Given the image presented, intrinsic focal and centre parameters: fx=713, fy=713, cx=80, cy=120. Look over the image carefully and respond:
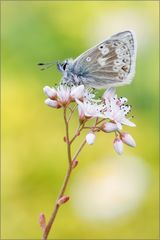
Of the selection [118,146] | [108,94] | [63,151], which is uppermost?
[108,94]

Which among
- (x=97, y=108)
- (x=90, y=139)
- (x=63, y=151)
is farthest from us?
(x=63, y=151)

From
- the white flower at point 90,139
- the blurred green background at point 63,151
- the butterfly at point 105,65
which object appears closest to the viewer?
the white flower at point 90,139

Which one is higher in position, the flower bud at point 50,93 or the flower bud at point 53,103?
the flower bud at point 50,93

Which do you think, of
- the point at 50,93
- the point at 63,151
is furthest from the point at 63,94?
the point at 63,151

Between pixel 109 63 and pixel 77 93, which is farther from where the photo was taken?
pixel 109 63

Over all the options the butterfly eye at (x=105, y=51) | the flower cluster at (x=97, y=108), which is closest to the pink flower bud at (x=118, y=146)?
the flower cluster at (x=97, y=108)

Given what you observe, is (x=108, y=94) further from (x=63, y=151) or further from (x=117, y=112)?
(x=63, y=151)

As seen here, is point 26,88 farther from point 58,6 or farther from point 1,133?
point 58,6

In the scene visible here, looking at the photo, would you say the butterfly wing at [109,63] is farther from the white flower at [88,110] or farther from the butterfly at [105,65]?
the white flower at [88,110]
